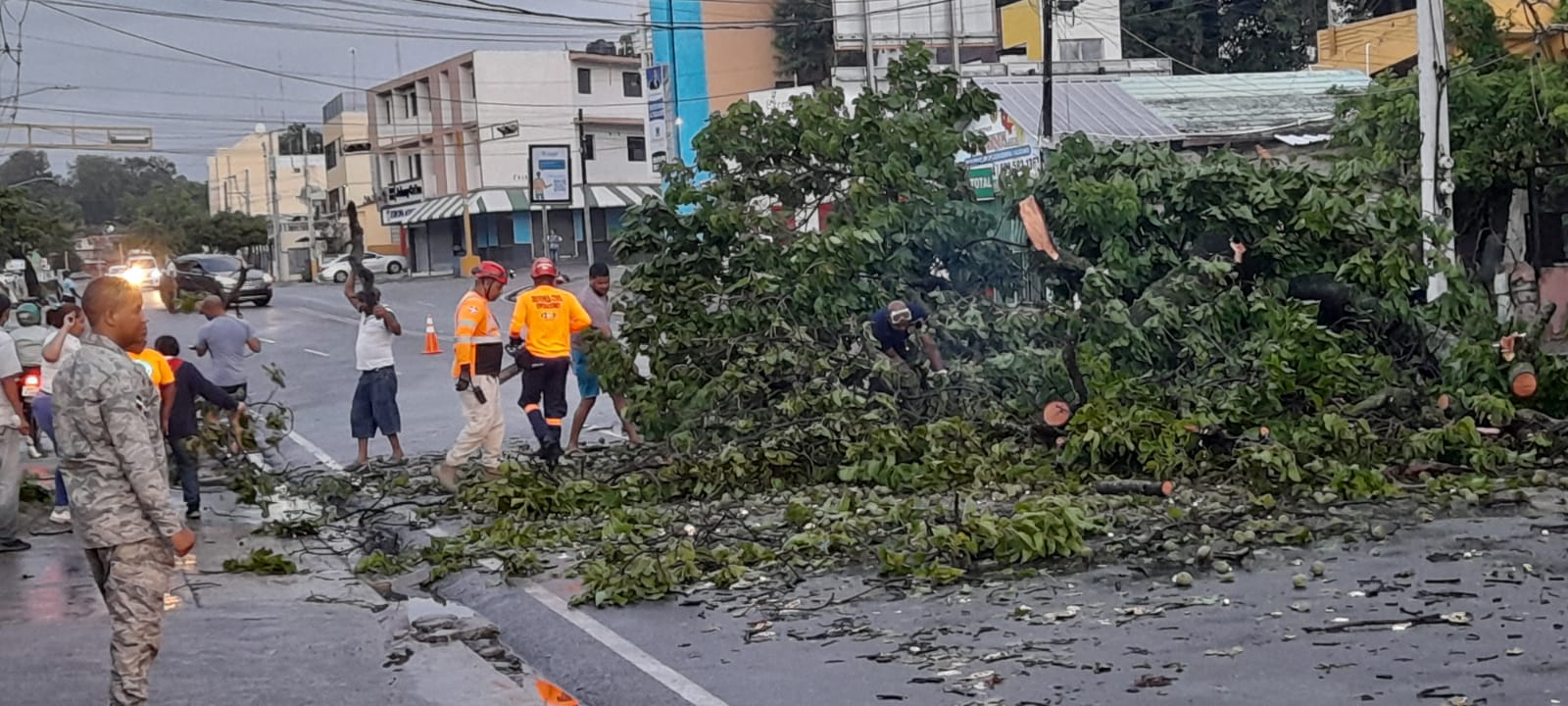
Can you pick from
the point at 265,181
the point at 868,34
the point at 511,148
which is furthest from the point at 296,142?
the point at 868,34

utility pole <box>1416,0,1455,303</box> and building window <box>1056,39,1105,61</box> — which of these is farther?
building window <box>1056,39,1105,61</box>

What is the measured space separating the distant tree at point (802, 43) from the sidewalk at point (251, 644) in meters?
47.4

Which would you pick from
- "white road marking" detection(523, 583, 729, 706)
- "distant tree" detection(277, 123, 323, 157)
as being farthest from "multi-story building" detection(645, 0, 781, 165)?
"distant tree" detection(277, 123, 323, 157)

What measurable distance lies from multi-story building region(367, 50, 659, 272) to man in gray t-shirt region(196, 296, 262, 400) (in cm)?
4949

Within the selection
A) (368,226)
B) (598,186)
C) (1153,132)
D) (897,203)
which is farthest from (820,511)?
(368,226)

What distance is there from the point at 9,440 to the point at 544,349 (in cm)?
397

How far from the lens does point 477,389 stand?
12211mm

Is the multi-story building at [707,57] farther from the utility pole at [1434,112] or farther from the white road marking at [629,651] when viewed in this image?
the white road marking at [629,651]

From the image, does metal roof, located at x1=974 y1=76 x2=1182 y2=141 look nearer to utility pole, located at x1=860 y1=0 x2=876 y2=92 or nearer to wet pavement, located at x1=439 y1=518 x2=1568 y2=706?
utility pole, located at x1=860 y1=0 x2=876 y2=92

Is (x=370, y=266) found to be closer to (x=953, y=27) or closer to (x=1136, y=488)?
(x=953, y=27)

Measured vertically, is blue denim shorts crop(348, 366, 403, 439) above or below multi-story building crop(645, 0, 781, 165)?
below

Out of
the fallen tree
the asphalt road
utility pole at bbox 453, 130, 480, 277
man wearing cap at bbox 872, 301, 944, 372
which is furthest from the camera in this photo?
utility pole at bbox 453, 130, 480, 277

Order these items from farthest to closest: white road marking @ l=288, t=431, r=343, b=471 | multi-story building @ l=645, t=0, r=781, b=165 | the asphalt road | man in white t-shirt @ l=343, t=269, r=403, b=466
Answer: multi-story building @ l=645, t=0, r=781, b=165 → the asphalt road → white road marking @ l=288, t=431, r=343, b=471 → man in white t-shirt @ l=343, t=269, r=403, b=466

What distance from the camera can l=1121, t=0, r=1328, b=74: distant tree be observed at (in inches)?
1982
